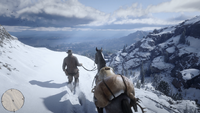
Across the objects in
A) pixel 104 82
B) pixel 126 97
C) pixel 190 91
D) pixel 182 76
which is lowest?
pixel 190 91

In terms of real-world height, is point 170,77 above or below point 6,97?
below

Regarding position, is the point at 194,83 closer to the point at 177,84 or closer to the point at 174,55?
the point at 177,84

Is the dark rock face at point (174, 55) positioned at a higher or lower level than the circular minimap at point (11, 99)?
lower

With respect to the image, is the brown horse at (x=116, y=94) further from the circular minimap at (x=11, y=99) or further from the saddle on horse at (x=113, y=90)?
the circular minimap at (x=11, y=99)

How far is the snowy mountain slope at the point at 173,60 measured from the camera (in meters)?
85.7

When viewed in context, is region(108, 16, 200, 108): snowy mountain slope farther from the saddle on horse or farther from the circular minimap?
the circular minimap

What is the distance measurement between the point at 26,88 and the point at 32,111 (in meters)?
1.63

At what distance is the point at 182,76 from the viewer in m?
89.1

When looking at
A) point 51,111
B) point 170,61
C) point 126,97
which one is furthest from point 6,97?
point 170,61

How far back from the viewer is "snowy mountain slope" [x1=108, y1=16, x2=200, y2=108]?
8569 centimetres

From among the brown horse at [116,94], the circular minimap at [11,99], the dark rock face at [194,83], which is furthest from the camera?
the dark rock face at [194,83]

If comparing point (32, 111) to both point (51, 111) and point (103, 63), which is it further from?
point (103, 63)

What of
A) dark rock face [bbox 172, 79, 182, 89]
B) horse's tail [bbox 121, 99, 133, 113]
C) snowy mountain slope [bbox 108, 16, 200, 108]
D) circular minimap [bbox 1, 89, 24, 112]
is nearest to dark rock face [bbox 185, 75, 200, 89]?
snowy mountain slope [bbox 108, 16, 200, 108]

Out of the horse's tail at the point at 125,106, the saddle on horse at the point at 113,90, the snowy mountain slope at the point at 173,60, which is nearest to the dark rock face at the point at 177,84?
the snowy mountain slope at the point at 173,60
